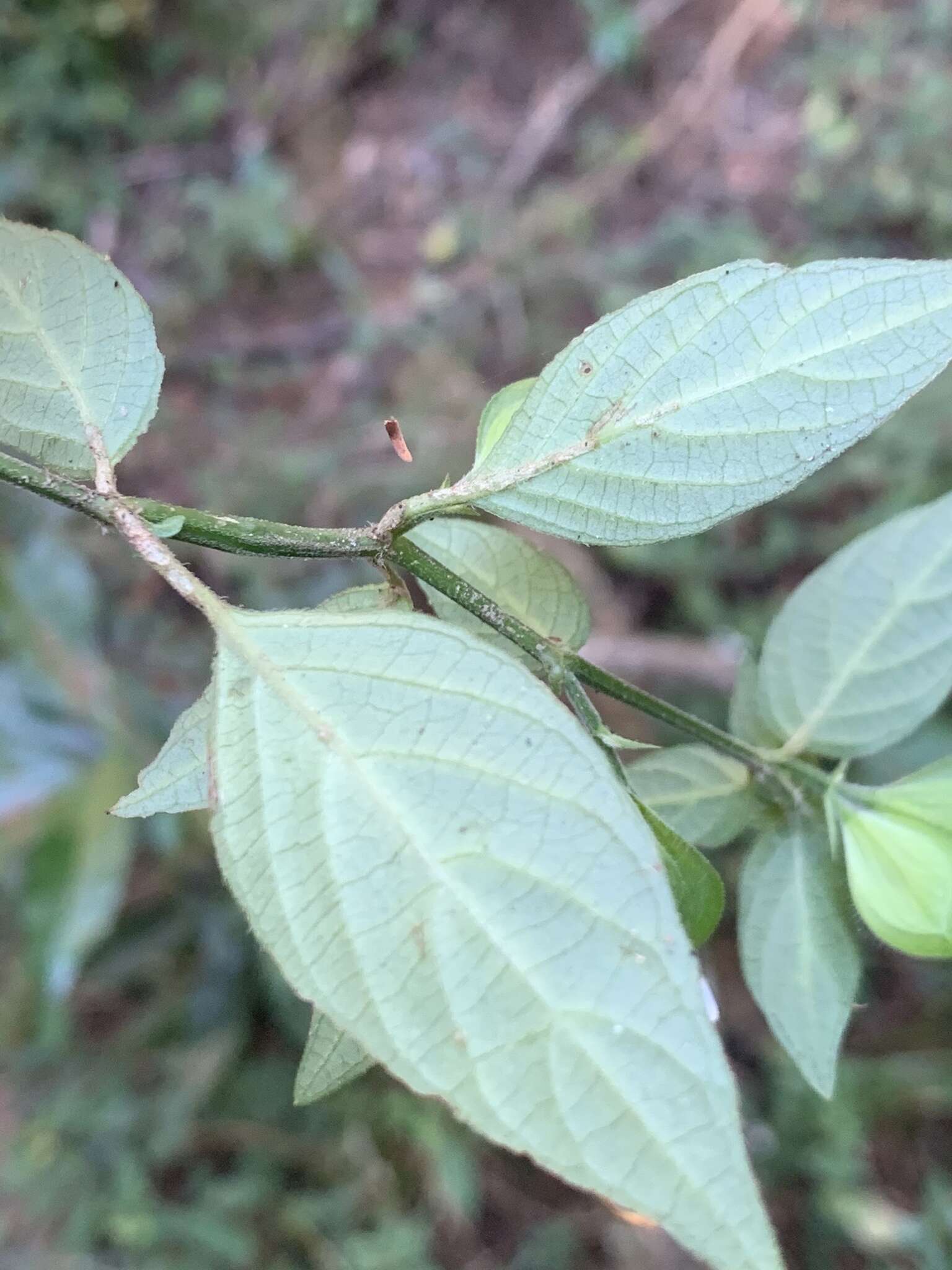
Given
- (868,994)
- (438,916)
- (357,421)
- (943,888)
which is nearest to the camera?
(438,916)

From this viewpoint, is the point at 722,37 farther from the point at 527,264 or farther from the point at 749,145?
the point at 527,264

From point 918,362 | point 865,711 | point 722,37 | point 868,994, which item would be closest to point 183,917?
point 868,994

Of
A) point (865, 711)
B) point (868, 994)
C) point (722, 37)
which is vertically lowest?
point (868, 994)

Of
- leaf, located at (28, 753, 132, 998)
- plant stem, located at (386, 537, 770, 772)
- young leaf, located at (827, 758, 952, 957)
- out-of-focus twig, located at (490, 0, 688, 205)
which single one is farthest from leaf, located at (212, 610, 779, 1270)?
out-of-focus twig, located at (490, 0, 688, 205)

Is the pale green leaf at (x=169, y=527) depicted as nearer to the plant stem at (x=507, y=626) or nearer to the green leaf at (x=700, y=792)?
the plant stem at (x=507, y=626)

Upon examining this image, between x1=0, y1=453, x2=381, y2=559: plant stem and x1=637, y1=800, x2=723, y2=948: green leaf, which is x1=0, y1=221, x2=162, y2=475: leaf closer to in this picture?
x1=0, y1=453, x2=381, y2=559: plant stem

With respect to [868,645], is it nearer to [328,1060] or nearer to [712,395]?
[712,395]

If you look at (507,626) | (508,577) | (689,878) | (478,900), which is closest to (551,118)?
(508,577)
